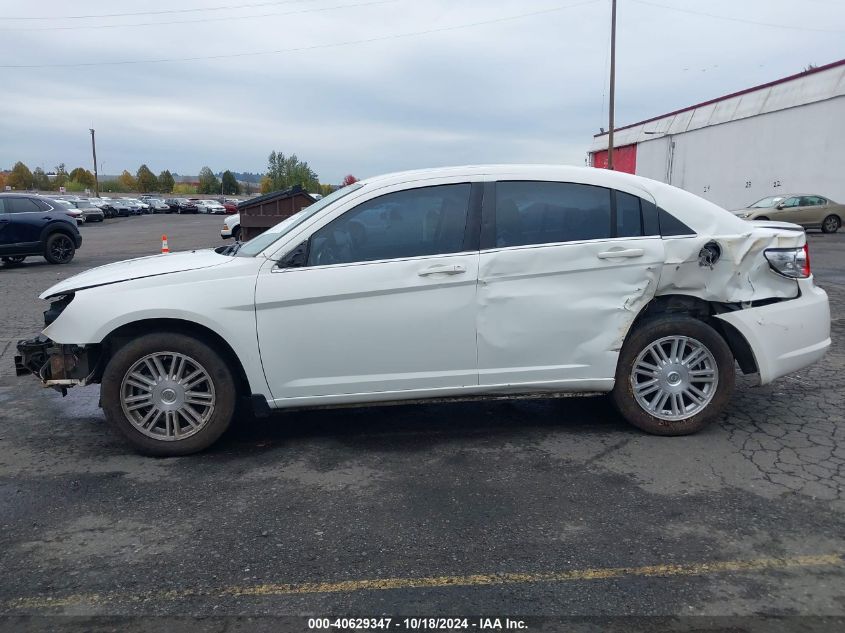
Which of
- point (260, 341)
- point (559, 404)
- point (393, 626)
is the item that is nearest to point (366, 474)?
point (260, 341)

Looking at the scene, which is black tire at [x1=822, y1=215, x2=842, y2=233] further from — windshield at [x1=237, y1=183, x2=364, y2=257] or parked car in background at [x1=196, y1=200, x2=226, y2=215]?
parked car in background at [x1=196, y1=200, x2=226, y2=215]

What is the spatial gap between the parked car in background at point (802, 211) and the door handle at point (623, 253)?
69.9 feet

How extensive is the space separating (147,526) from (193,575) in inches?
23.9

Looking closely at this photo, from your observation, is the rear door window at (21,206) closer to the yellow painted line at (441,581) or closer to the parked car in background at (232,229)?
the parked car in background at (232,229)

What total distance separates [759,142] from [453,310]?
109 feet

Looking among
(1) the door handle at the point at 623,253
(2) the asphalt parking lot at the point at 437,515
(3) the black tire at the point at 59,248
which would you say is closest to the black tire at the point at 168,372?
(2) the asphalt parking lot at the point at 437,515

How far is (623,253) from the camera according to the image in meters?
4.52

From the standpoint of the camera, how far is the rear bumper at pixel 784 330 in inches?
183

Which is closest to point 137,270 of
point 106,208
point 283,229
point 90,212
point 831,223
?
point 283,229

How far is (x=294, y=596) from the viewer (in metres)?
2.91

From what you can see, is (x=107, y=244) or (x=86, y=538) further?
(x=107, y=244)

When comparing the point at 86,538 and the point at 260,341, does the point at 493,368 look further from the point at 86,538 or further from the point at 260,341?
the point at 86,538

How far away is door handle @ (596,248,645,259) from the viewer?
451 centimetres

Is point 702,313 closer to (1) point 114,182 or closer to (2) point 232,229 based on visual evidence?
(2) point 232,229
